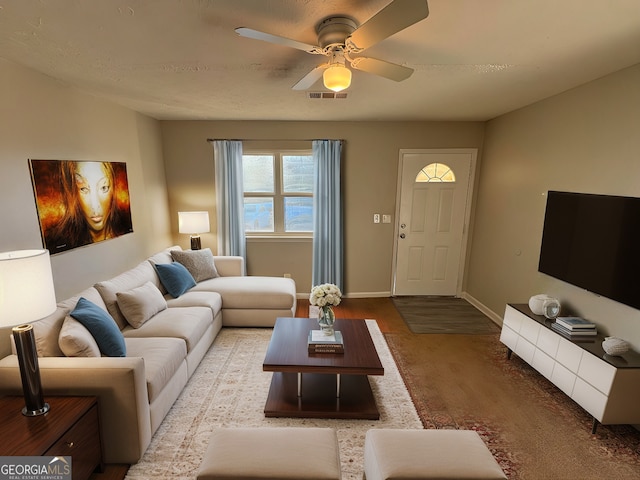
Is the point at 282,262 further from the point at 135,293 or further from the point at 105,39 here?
the point at 105,39

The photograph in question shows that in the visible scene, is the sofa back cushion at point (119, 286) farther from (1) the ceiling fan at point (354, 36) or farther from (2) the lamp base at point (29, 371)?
(1) the ceiling fan at point (354, 36)

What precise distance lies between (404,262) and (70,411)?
13.4ft

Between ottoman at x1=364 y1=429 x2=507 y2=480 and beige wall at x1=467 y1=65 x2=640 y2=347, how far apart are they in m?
1.63

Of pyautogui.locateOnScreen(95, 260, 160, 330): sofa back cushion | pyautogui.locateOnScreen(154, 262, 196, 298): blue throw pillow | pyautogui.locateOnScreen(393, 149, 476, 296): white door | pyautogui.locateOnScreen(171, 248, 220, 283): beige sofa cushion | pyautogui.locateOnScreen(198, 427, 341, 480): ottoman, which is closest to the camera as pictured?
pyautogui.locateOnScreen(198, 427, 341, 480): ottoman

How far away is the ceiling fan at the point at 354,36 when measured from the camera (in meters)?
1.29

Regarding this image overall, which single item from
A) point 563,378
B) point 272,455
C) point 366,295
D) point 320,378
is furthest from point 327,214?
point 272,455

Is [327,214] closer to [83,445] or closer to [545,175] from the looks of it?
→ [545,175]

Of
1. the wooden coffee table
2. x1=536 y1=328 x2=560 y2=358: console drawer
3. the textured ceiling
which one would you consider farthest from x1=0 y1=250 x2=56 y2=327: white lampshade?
x1=536 y1=328 x2=560 y2=358: console drawer

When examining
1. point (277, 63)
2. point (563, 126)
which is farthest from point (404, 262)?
point (277, 63)

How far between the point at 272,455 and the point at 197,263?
292cm

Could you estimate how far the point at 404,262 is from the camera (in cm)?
482

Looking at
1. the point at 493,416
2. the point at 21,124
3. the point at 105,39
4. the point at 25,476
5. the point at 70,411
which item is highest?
the point at 105,39

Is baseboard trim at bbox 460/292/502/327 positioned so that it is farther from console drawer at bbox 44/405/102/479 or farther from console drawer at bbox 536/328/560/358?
console drawer at bbox 44/405/102/479

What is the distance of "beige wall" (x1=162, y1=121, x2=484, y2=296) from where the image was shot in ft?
14.7
